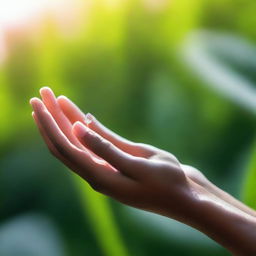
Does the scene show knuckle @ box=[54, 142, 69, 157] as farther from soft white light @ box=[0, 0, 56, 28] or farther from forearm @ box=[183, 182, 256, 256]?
soft white light @ box=[0, 0, 56, 28]

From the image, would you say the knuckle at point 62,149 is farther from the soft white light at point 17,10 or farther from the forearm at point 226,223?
the soft white light at point 17,10

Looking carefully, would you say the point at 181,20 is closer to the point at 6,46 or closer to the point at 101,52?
the point at 101,52

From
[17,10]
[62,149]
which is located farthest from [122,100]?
[62,149]

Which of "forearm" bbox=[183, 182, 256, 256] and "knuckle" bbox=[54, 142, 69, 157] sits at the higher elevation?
"knuckle" bbox=[54, 142, 69, 157]

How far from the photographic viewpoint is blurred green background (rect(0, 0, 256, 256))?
0.74 metres

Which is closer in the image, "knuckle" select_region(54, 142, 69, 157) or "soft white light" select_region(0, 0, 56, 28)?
"knuckle" select_region(54, 142, 69, 157)

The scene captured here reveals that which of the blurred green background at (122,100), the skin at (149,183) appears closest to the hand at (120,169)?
the skin at (149,183)

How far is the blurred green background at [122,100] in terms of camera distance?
0.74 m

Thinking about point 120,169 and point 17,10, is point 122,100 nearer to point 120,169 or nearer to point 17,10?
point 17,10

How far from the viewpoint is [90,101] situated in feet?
2.65

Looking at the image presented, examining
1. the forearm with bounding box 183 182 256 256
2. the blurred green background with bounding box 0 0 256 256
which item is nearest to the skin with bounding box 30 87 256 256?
the forearm with bounding box 183 182 256 256

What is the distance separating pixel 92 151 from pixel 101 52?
399 millimetres

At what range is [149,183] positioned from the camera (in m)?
0.44

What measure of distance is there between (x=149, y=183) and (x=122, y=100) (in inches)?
14.9
